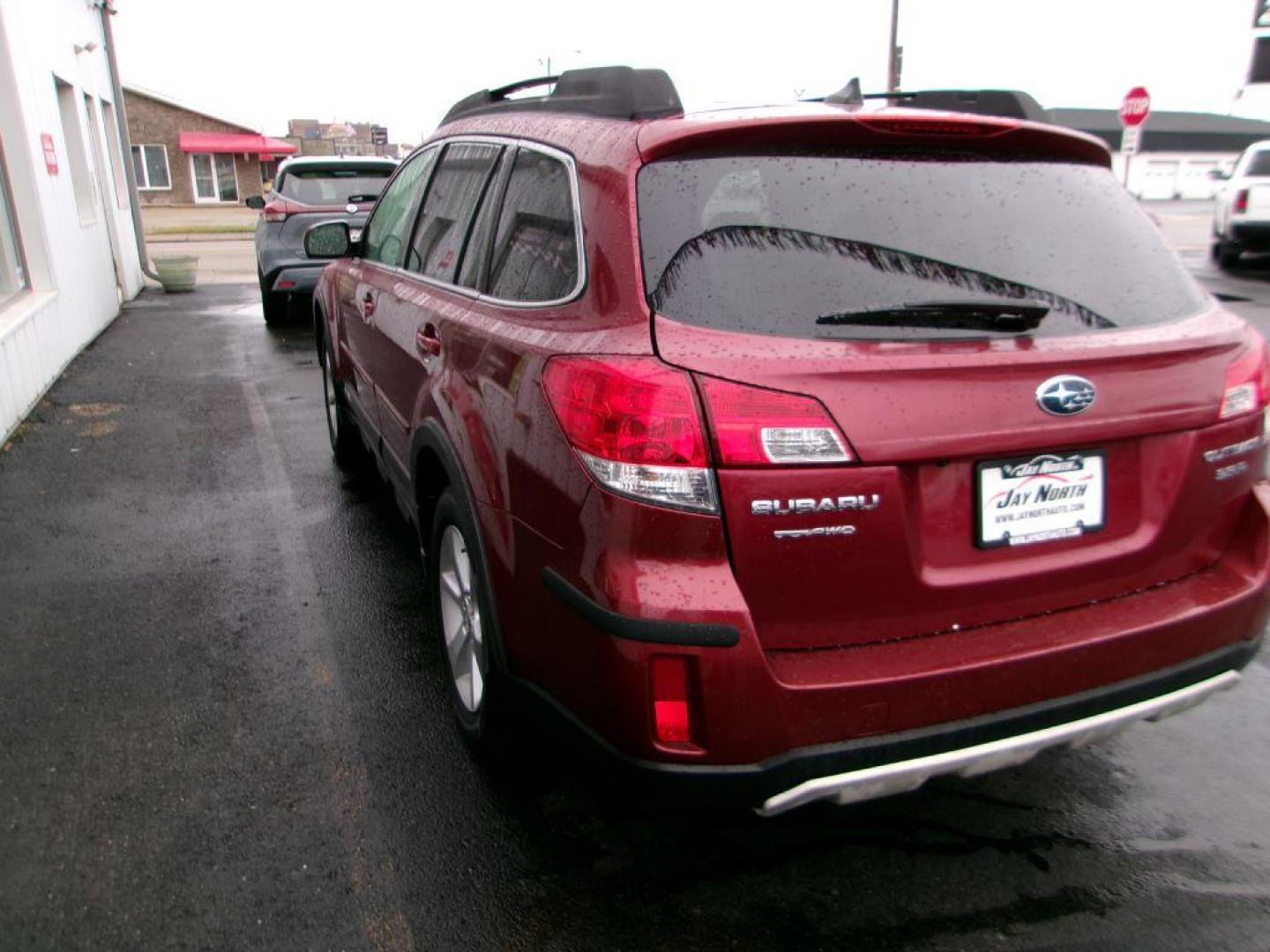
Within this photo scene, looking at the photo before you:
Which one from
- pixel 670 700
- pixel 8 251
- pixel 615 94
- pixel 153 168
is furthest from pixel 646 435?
pixel 153 168

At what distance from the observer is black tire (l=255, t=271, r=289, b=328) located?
11.6 metres

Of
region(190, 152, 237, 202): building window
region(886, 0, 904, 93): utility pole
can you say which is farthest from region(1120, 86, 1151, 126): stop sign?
region(190, 152, 237, 202): building window

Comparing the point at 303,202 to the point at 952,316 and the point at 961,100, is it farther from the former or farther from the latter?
the point at 952,316

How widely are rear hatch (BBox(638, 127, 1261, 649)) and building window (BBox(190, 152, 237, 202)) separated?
50.8 meters

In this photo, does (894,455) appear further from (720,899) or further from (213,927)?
(213,927)

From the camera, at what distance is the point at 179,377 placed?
878 cm

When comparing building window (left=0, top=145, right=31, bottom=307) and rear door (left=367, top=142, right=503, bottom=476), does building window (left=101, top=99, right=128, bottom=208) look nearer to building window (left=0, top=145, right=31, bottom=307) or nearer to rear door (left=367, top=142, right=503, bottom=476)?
building window (left=0, top=145, right=31, bottom=307)

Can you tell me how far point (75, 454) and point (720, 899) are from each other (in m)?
5.48

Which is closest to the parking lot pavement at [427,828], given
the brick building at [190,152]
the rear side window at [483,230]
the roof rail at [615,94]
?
the rear side window at [483,230]

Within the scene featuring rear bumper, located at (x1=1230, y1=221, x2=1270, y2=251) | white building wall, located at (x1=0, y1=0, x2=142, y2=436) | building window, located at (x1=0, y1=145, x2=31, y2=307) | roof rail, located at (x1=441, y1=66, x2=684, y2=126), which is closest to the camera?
roof rail, located at (x1=441, y1=66, x2=684, y2=126)

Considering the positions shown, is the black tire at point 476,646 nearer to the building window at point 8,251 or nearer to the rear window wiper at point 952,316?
the rear window wiper at point 952,316

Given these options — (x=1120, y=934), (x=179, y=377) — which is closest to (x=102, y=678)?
(x=1120, y=934)

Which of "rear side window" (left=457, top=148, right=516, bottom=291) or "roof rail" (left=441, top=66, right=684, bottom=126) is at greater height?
"roof rail" (left=441, top=66, right=684, bottom=126)

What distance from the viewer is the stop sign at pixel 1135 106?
1594cm
